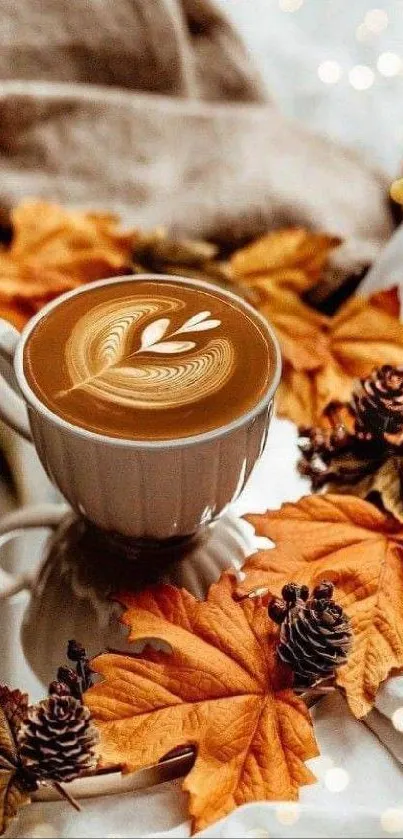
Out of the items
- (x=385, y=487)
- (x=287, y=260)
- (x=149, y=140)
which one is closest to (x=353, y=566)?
(x=385, y=487)

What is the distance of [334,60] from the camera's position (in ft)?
2.91

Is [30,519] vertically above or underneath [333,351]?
underneath

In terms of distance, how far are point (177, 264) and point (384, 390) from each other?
10.7 inches

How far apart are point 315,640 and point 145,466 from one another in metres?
0.13

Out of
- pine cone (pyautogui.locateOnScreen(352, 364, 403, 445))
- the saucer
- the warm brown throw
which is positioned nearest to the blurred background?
the warm brown throw

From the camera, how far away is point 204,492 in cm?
47

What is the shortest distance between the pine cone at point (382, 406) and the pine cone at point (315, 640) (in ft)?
0.48

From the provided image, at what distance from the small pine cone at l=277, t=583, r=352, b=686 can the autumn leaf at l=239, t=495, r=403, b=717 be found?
0.05ft

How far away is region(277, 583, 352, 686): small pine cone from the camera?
448mm

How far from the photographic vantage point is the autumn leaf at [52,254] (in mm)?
715

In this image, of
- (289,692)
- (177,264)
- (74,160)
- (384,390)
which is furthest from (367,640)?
(74,160)

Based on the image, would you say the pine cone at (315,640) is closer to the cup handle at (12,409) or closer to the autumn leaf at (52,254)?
the cup handle at (12,409)

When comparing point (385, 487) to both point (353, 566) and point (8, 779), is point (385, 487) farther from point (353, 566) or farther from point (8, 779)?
point (8, 779)

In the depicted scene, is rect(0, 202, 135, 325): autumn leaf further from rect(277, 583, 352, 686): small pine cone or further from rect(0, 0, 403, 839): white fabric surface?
rect(277, 583, 352, 686): small pine cone
